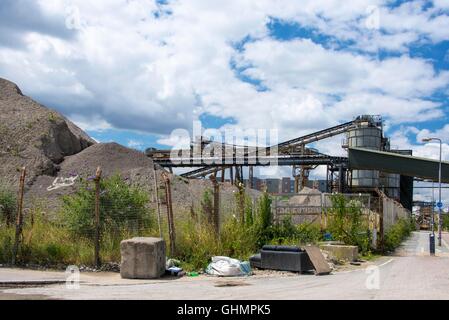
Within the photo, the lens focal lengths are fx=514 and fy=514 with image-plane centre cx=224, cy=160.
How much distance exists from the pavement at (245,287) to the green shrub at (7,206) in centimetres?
349

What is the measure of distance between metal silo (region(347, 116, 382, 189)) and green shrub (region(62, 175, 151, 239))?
4730cm

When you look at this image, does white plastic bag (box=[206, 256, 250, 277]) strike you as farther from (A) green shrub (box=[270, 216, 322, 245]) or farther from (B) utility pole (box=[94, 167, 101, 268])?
(A) green shrub (box=[270, 216, 322, 245])

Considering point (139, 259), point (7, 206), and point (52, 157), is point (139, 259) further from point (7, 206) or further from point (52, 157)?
point (52, 157)

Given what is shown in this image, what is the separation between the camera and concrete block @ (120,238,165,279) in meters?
12.1

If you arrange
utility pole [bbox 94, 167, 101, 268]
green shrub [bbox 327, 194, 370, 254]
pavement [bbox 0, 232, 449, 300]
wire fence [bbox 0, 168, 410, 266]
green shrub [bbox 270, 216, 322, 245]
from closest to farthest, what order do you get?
pavement [bbox 0, 232, 449, 300]
utility pole [bbox 94, 167, 101, 268]
wire fence [bbox 0, 168, 410, 266]
green shrub [bbox 270, 216, 322, 245]
green shrub [bbox 327, 194, 370, 254]

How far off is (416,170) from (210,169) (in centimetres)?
3216

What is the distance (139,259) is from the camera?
12070 millimetres

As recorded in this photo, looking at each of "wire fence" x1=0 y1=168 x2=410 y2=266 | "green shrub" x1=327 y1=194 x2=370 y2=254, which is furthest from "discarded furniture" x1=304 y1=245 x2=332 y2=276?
"green shrub" x1=327 y1=194 x2=370 y2=254

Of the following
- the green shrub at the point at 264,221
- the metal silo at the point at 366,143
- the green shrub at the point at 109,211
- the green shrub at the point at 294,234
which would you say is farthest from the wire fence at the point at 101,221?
the metal silo at the point at 366,143

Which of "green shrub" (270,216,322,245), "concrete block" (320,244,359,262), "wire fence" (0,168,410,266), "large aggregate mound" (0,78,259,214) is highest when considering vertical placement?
"large aggregate mound" (0,78,259,214)

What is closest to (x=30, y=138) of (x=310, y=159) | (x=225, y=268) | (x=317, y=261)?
(x=225, y=268)

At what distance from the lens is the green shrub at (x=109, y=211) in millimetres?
14172

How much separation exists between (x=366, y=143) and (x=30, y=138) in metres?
37.9
